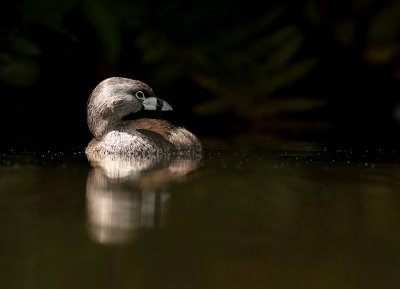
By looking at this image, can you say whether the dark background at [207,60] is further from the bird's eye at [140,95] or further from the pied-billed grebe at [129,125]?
the bird's eye at [140,95]

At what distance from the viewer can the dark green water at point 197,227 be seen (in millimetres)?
2480

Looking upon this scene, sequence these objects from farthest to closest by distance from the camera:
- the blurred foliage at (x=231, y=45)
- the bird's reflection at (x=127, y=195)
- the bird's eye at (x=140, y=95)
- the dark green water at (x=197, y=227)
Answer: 1. the blurred foliage at (x=231, y=45)
2. the bird's eye at (x=140, y=95)
3. the bird's reflection at (x=127, y=195)
4. the dark green water at (x=197, y=227)

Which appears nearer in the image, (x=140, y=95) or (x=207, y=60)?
(x=140, y=95)

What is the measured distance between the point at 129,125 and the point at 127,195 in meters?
3.07

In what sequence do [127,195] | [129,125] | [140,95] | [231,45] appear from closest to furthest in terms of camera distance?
[127,195]
[140,95]
[129,125]
[231,45]

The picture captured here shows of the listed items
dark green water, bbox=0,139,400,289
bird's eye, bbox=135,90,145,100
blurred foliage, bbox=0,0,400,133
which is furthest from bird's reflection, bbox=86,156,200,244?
blurred foliage, bbox=0,0,400,133

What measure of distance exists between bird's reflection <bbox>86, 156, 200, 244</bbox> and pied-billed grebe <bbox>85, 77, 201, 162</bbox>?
61 cm

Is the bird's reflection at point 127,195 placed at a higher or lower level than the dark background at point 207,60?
lower

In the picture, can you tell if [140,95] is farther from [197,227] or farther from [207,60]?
[197,227]

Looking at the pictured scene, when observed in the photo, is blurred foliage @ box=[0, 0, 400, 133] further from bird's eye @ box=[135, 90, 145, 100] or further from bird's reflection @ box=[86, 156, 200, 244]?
bird's reflection @ box=[86, 156, 200, 244]

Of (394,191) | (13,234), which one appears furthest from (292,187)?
(13,234)

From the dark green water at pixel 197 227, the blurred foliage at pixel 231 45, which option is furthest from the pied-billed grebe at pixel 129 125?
the blurred foliage at pixel 231 45

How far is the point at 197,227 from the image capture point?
3115 mm

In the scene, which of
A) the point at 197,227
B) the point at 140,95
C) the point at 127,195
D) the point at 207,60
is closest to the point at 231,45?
the point at 207,60
